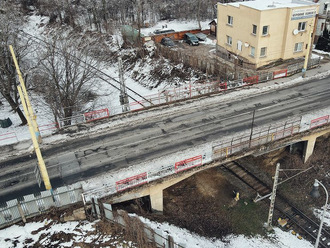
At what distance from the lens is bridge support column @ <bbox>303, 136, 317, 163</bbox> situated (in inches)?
1088

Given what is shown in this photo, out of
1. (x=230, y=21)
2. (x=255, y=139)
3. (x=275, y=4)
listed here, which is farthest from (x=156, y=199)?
(x=275, y=4)

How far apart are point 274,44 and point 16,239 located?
35.5 metres

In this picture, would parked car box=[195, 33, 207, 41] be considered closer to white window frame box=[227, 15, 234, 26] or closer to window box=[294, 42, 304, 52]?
white window frame box=[227, 15, 234, 26]

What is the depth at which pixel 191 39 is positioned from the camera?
5416 cm

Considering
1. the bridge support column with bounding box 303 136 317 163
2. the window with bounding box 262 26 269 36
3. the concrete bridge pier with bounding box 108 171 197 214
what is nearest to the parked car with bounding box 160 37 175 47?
the window with bounding box 262 26 269 36

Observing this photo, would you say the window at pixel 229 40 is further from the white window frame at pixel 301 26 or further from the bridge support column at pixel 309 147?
the bridge support column at pixel 309 147

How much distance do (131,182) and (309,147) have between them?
55.6ft

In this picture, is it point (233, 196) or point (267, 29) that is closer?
point (233, 196)

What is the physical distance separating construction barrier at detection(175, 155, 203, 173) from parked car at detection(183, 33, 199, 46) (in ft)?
114

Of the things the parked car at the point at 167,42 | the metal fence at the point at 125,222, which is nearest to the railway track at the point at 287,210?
the metal fence at the point at 125,222

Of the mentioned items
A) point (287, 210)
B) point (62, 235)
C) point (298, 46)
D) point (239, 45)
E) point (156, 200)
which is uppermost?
point (239, 45)

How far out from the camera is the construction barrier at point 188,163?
21913mm

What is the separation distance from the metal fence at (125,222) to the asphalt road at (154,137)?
3.00 m

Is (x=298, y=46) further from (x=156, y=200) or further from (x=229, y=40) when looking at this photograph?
(x=156, y=200)
